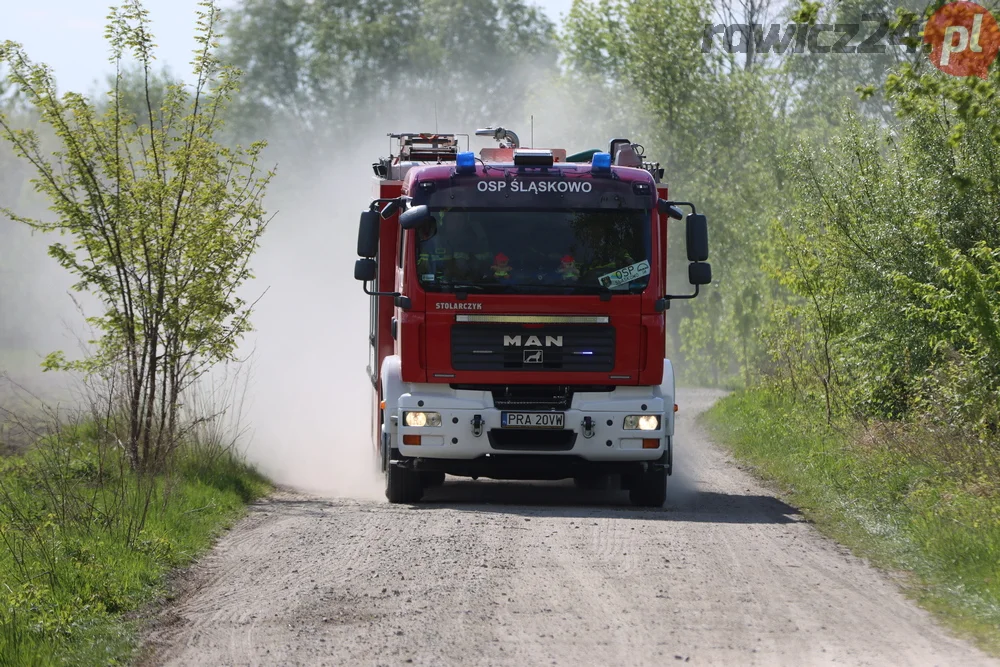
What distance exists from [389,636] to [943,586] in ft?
12.5

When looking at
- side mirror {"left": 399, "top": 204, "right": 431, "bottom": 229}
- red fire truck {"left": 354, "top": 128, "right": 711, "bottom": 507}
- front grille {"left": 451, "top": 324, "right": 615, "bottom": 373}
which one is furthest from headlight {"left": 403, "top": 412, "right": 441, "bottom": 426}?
side mirror {"left": 399, "top": 204, "right": 431, "bottom": 229}

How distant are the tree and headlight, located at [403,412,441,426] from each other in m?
2.38

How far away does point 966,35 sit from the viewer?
13.0m

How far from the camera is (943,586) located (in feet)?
28.9

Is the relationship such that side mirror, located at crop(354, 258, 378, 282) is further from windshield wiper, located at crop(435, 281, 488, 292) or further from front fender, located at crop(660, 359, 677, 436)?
front fender, located at crop(660, 359, 677, 436)

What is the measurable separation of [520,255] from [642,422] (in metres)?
1.94

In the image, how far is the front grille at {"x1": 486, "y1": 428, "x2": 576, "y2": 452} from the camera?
12555 millimetres

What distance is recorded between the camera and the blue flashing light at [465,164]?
12.4 metres

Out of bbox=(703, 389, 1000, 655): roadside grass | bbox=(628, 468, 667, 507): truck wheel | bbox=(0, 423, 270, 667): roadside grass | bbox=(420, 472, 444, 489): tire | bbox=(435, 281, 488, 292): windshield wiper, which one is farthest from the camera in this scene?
bbox=(420, 472, 444, 489): tire

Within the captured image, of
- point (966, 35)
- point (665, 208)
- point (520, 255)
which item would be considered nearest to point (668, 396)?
point (665, 208)

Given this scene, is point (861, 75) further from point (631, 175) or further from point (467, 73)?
point (631, 175)

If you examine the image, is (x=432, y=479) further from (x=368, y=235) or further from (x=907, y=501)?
(x=907, y=501)

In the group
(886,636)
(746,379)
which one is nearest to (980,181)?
(886,636)

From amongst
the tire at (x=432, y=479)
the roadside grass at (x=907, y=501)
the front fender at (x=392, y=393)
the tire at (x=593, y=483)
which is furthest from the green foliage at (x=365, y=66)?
the front fender at (x=392, y=393)
